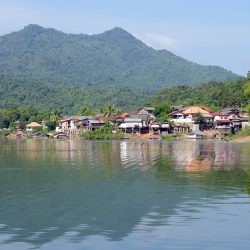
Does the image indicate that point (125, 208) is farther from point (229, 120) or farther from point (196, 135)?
point (229, 120)

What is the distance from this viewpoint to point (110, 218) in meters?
14.0

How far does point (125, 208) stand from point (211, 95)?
264 ft

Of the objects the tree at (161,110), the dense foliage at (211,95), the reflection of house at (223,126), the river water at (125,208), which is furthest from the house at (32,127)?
the river water at (125,208)

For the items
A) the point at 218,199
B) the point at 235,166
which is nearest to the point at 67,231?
the point at 218,199

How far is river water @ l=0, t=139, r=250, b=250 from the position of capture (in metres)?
11.7

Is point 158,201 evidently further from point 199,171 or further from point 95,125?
point 95,125

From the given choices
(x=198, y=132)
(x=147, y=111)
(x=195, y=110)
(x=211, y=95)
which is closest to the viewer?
(x=198, y=132)

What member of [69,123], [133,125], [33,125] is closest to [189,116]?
[133,125]

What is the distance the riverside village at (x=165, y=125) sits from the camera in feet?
246

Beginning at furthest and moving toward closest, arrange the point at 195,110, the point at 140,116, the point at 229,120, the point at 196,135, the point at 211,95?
the point at 211,95 < the point at 140,116 < the point at 195,110 < the point at 229,120 < the point at 196,135

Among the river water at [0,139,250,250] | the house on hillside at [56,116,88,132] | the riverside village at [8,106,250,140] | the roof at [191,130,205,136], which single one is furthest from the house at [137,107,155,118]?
the river water at [0,139,250,250]

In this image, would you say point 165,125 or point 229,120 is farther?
point 165,125

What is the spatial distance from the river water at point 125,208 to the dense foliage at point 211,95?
5979 cm

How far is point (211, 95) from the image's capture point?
94.4 meters
